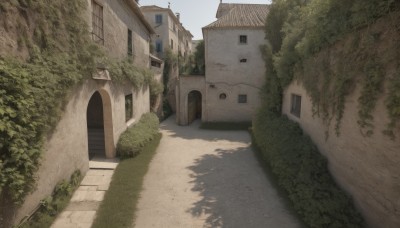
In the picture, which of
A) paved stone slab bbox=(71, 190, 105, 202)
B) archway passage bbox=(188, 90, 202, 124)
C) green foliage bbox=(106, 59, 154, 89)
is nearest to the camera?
paved stone slab bbox=(71, 190, 105, 202)

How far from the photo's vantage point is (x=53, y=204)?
604 cm

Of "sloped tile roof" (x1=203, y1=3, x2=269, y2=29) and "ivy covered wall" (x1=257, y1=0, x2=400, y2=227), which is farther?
"sloped tile roof" (x1=203, y1=3, x2=269, y2=29)

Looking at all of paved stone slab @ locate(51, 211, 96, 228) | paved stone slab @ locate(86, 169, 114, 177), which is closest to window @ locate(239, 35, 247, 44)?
paved stone slab @ locate(86, 169, 114, 177)

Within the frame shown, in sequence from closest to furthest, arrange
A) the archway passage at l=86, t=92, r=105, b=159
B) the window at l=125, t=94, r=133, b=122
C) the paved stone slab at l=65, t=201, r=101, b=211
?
the paved stone slab at l=65, t=201, r=101, b=211, the archway passage at l=86, t=92, r=105, b=159, the window at l=125, t=94, r=133, b=122

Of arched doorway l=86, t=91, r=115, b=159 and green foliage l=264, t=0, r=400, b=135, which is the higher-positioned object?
green foliage l=264, t=0, r=400, b=135

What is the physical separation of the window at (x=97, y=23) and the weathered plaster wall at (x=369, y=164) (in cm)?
860

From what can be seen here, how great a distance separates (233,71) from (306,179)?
1276cm

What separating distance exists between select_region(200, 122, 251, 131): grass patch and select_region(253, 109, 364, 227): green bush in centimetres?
744

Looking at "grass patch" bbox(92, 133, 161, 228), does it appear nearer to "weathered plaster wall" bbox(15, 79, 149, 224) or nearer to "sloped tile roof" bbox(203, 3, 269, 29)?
"weathered plaster wall" bbox(15, 79, 149, 224)

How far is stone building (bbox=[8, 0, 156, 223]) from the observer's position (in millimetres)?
6166

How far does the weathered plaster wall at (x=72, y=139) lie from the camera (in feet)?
18.9

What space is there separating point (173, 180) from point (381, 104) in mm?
6643

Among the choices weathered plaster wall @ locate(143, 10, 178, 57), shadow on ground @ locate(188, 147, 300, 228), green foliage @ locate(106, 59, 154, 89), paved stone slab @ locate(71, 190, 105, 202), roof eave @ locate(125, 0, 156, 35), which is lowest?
shadow on ground @ locate(188, 147, 300, 228)

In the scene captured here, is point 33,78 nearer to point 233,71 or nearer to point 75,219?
point 75,219
